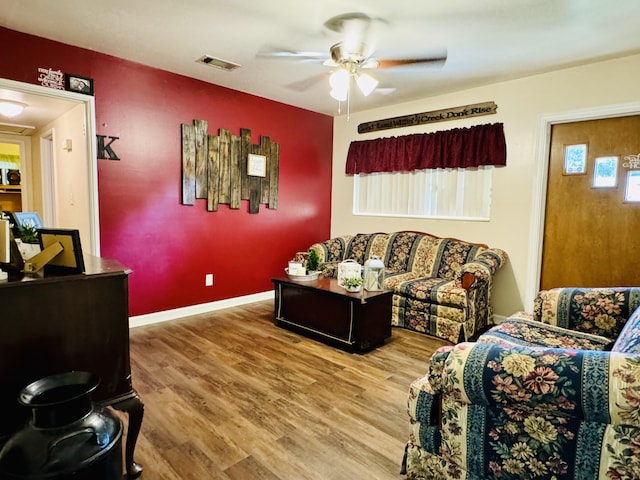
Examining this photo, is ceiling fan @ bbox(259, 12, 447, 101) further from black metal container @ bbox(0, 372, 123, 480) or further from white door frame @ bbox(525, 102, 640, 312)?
black metal container @ bbox(0, 372, 123, 480)

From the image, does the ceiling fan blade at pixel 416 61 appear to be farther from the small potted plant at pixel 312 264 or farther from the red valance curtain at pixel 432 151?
the small potted plant at pixel 312 264

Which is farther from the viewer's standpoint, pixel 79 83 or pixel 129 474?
pixel 79 83

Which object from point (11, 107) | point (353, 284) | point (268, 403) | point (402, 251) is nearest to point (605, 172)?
point (402, 251)

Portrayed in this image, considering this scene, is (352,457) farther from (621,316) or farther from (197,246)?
(197,246)

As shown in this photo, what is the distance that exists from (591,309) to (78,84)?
4253 millimetres

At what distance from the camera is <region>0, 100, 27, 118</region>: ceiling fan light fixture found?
3.83m

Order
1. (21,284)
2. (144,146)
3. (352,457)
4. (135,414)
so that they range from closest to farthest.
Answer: (21,284), (135,414), (352,457), (144,146)

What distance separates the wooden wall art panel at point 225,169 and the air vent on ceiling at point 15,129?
2904 millimetres

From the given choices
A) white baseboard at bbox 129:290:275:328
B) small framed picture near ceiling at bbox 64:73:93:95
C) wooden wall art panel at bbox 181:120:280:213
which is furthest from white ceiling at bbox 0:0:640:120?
white baseboard at bbox 129:290:275:328

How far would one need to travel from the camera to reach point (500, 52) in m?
3.12

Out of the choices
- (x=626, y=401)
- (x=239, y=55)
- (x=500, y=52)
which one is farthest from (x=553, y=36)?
(x=626, y=401)

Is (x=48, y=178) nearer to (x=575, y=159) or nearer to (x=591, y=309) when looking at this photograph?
(x=591, y=309)

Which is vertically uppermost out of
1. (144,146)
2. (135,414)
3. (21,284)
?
(144,146)

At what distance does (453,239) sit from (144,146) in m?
3.45
